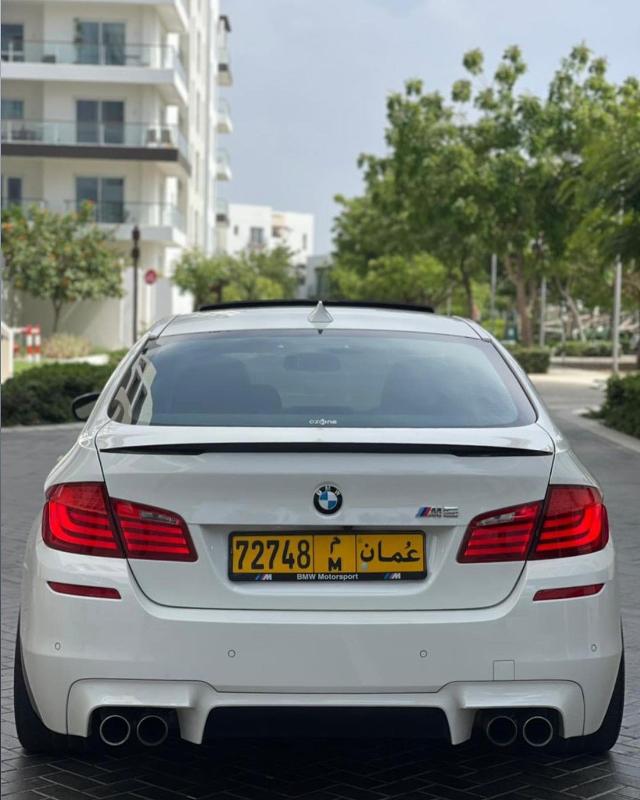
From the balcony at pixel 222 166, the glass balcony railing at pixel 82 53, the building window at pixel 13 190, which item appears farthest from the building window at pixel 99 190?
the balcony at pixel 222 166

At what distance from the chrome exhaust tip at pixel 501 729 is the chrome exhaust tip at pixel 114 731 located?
1.05m

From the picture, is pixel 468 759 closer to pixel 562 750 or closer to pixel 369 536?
pixel 562 750

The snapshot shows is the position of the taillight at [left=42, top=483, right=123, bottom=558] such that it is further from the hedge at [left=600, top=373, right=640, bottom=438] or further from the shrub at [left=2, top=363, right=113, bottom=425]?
the shrub at [left=2, top=363, right=113, bottom=425]

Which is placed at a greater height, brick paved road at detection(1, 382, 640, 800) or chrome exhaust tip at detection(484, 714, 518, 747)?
chrome exhaust tip at detection(484, 714, 518, 747)

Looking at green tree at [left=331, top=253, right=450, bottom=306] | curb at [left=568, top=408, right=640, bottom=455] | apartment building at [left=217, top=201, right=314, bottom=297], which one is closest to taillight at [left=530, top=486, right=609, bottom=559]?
curb at [left=568, top=408, right=640, bottom=455]

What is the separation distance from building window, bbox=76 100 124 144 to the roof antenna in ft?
164

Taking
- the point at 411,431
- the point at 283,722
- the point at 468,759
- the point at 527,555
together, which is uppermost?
the point at 411,431

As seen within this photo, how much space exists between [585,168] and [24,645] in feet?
57.8

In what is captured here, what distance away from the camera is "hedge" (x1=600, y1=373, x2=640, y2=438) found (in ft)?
64.2

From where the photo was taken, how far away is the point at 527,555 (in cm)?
416

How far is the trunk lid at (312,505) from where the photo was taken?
161 inches

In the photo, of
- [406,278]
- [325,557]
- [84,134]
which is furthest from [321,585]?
[406,278]

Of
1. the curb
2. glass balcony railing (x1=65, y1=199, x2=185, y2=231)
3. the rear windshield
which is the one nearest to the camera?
the rear windshield

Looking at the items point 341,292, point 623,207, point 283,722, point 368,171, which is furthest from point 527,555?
point 341,292
